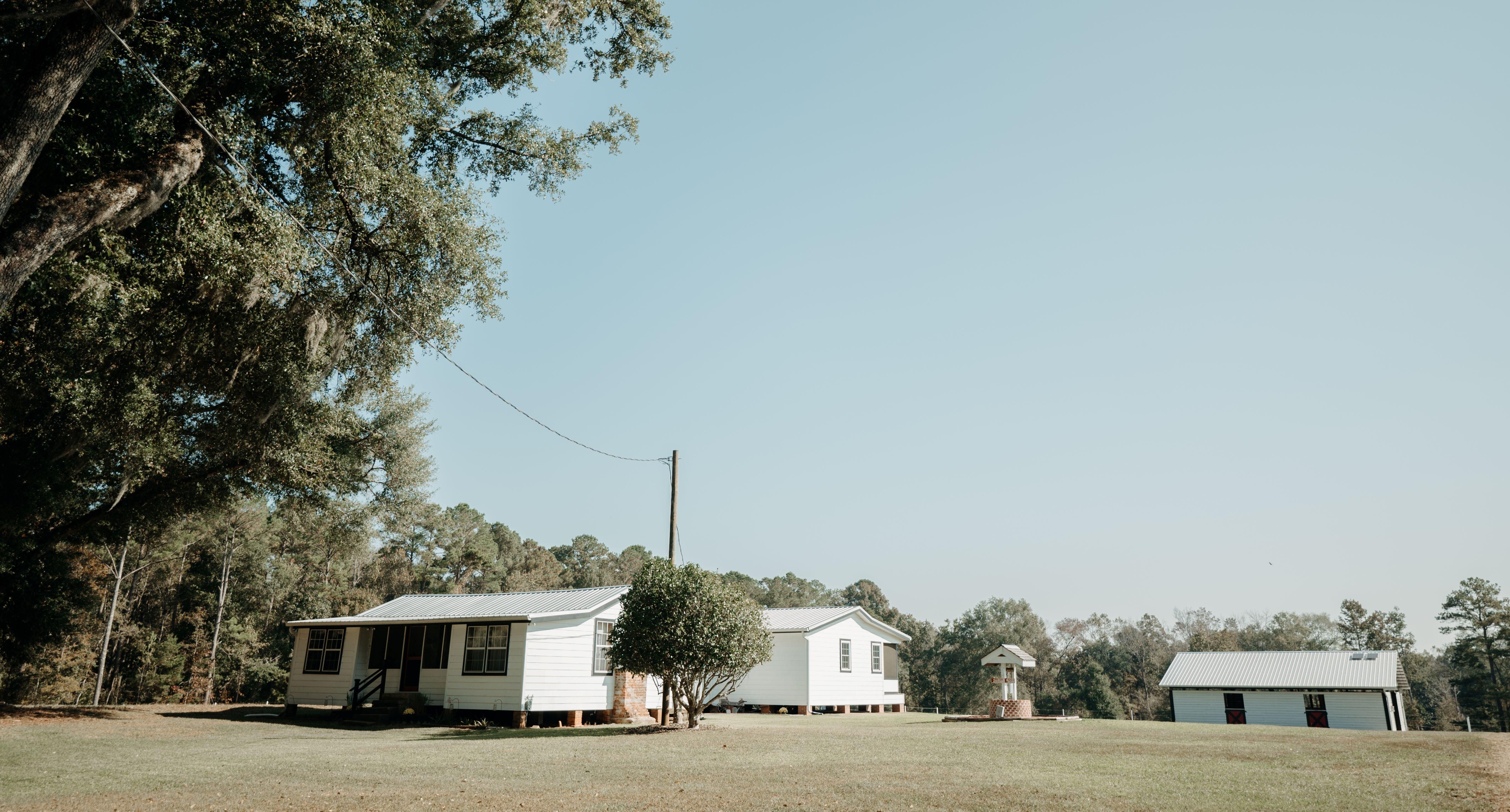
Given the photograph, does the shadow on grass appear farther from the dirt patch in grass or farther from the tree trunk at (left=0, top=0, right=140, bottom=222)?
the tree trunk at (left=0, top=0, right=140, bottom=222)

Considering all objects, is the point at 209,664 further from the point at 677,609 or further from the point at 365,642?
the point at 677,609

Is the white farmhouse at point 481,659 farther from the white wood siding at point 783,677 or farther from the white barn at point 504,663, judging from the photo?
the white wood siding at point 783,677

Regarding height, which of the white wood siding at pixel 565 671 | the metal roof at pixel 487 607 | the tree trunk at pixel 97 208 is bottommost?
the white wood siding at pixel 565 671

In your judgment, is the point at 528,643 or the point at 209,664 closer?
the point at 528,643

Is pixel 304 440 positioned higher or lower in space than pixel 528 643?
higher

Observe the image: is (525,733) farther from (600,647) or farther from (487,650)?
(600,647)

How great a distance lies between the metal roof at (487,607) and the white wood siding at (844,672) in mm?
8861

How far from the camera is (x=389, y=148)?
10.8 metres

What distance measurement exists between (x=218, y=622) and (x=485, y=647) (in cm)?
2526

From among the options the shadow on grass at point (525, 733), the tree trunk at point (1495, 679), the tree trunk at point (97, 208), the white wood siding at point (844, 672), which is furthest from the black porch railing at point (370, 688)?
the tree trunk at point (1495, 679)

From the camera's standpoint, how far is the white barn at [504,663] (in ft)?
68.1

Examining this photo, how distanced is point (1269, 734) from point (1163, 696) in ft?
155

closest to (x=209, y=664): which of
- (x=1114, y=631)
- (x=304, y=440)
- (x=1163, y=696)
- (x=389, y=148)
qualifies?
(x=304, y=440)

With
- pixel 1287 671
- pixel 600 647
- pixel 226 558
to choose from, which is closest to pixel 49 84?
pixel 600 647
